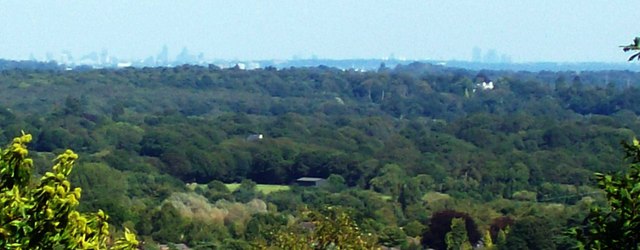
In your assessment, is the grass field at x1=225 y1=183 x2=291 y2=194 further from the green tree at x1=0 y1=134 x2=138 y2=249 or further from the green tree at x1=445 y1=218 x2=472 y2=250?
the green tree at x1=0 y1=134 x2=138 y2=249

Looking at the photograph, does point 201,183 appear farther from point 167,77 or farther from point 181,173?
point 167,77

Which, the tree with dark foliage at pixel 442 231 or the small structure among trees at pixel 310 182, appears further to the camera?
the small structure among trees at pixel 310 182

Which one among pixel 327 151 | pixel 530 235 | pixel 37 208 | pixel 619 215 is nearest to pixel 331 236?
pixel 619 215

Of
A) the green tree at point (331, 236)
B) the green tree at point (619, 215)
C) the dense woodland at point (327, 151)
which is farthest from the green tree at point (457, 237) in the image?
the green tree at point (619, 215)

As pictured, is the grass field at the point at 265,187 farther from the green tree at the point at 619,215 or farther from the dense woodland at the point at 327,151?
the green tree at the point at 619,215

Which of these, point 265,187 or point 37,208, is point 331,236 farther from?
point 265,187

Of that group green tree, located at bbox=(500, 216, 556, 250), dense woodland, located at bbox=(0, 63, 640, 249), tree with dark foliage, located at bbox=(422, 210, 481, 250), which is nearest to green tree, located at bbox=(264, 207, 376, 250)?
dense woodland, located at bbox=(0, 63, 640, 249)
